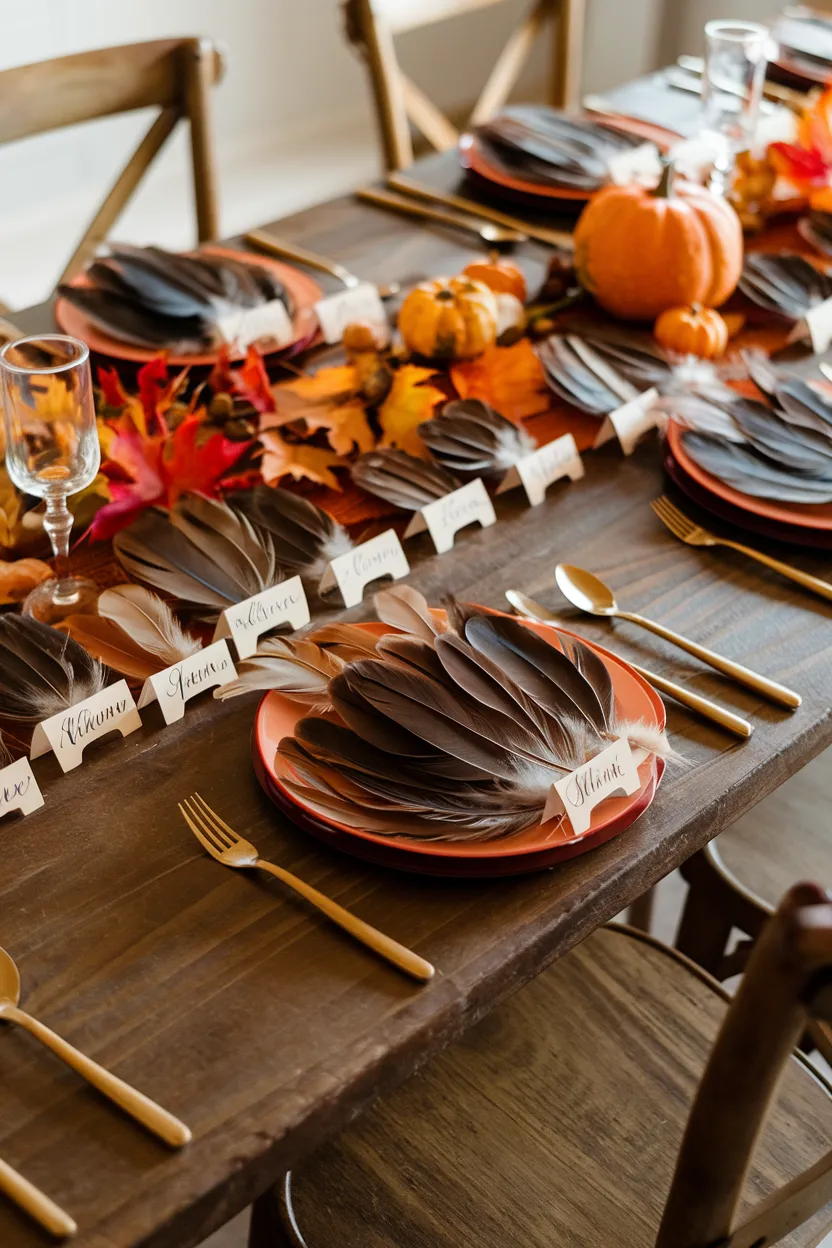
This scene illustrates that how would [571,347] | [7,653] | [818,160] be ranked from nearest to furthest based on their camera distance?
1. [7,653]
2. [571,347]
3. [818,160]

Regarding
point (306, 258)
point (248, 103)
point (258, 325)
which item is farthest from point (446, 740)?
point (248, 103)

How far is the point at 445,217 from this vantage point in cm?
166

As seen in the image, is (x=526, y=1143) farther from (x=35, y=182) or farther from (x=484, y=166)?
(x=35, y=182)

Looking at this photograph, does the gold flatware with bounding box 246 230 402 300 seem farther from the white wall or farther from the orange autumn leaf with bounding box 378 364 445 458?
the white wall

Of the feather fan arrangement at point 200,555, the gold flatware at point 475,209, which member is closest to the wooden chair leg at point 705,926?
the feather fan arrangement at point 200,555

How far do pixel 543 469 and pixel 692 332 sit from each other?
0.29 meters

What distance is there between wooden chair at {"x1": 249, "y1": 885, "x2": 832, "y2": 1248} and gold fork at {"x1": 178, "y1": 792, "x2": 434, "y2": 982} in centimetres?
21

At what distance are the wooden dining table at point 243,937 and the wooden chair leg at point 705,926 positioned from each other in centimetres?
38

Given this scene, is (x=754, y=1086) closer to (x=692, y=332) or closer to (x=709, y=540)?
(x=709, y=540)

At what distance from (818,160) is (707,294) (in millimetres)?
421

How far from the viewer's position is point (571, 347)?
1.34 meters

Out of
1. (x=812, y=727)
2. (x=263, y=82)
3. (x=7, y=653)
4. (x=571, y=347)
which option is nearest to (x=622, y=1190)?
(x=812, y=727)

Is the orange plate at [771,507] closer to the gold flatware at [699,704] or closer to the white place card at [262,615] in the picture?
the gold flatware at [699,704]

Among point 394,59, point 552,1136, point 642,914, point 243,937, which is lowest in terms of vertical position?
point 642,914
